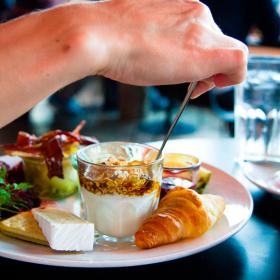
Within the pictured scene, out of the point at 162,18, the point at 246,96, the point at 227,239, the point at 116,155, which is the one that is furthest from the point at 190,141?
the point at 162,18

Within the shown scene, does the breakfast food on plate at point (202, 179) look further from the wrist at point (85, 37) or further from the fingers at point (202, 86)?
the wrist at point (85, 37)

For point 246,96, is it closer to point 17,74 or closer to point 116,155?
point 116,155

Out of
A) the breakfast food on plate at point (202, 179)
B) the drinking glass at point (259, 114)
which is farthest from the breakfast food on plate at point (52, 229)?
the drinking glass at point (259, 114)

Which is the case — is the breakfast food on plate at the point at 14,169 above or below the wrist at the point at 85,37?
below

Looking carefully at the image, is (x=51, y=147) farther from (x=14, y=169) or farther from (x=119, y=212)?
(x=119, y=212)

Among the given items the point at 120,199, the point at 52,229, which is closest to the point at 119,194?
the point at 120,199

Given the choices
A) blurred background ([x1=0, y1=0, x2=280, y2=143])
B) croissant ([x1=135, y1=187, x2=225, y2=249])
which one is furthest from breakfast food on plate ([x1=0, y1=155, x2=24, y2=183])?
blurred background ([x1=0, y1=0, x2=280, y2=143])

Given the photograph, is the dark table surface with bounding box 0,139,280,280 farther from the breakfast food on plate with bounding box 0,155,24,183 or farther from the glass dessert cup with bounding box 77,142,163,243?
the breakfast food on plate with bounding box 0,155,24,183
